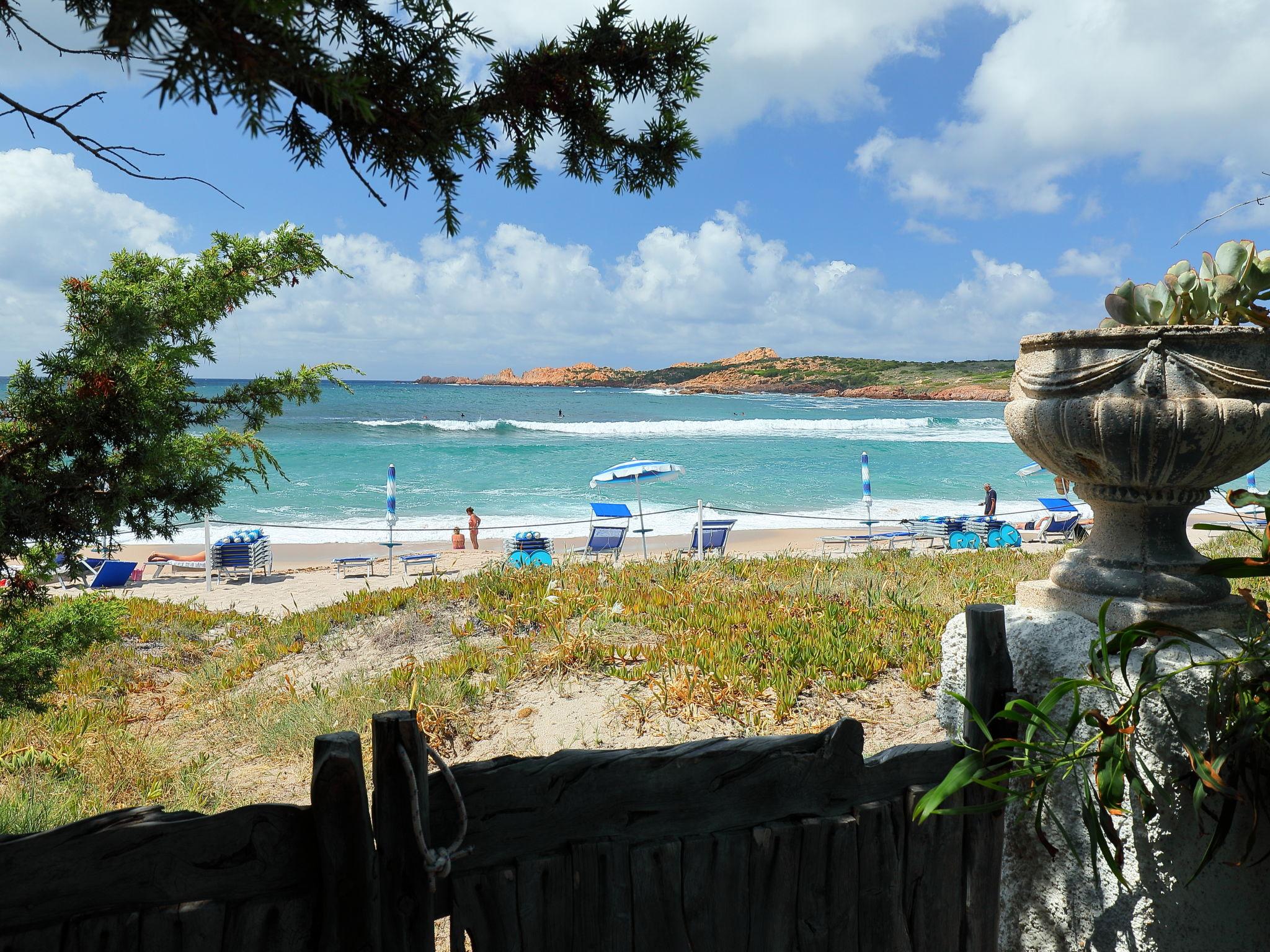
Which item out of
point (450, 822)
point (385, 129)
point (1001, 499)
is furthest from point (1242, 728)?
point (1001, 499)

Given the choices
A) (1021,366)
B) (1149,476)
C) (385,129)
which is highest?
(385,129)

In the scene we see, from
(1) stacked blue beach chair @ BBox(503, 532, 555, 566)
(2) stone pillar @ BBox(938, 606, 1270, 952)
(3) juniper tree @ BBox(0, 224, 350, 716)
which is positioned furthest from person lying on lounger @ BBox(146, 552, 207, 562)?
(2) stone pillar @ BBox(938, 606, 1270, 952)

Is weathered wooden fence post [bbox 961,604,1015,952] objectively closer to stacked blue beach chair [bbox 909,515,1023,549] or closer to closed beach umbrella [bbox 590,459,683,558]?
stacked blue beach chair [bbox 909,515,1023,549]

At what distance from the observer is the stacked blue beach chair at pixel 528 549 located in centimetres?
1509

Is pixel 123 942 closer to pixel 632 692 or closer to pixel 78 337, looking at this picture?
pixel 78 337

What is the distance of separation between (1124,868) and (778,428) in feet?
188

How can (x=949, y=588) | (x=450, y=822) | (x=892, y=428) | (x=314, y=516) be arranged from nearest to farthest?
(x=450, y=822), (x=949, y=588), (x=314, y=516), (x=892, y=428)

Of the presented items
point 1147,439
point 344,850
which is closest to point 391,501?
point 344,850

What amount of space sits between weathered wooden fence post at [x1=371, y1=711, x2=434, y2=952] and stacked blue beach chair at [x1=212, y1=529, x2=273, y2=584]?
15.7m

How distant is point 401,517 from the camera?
85.4 feet

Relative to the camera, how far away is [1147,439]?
214 cm

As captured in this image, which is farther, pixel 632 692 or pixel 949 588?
pixel 949 588

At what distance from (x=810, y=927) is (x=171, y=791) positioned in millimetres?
3692

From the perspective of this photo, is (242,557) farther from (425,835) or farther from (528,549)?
(425,835)
